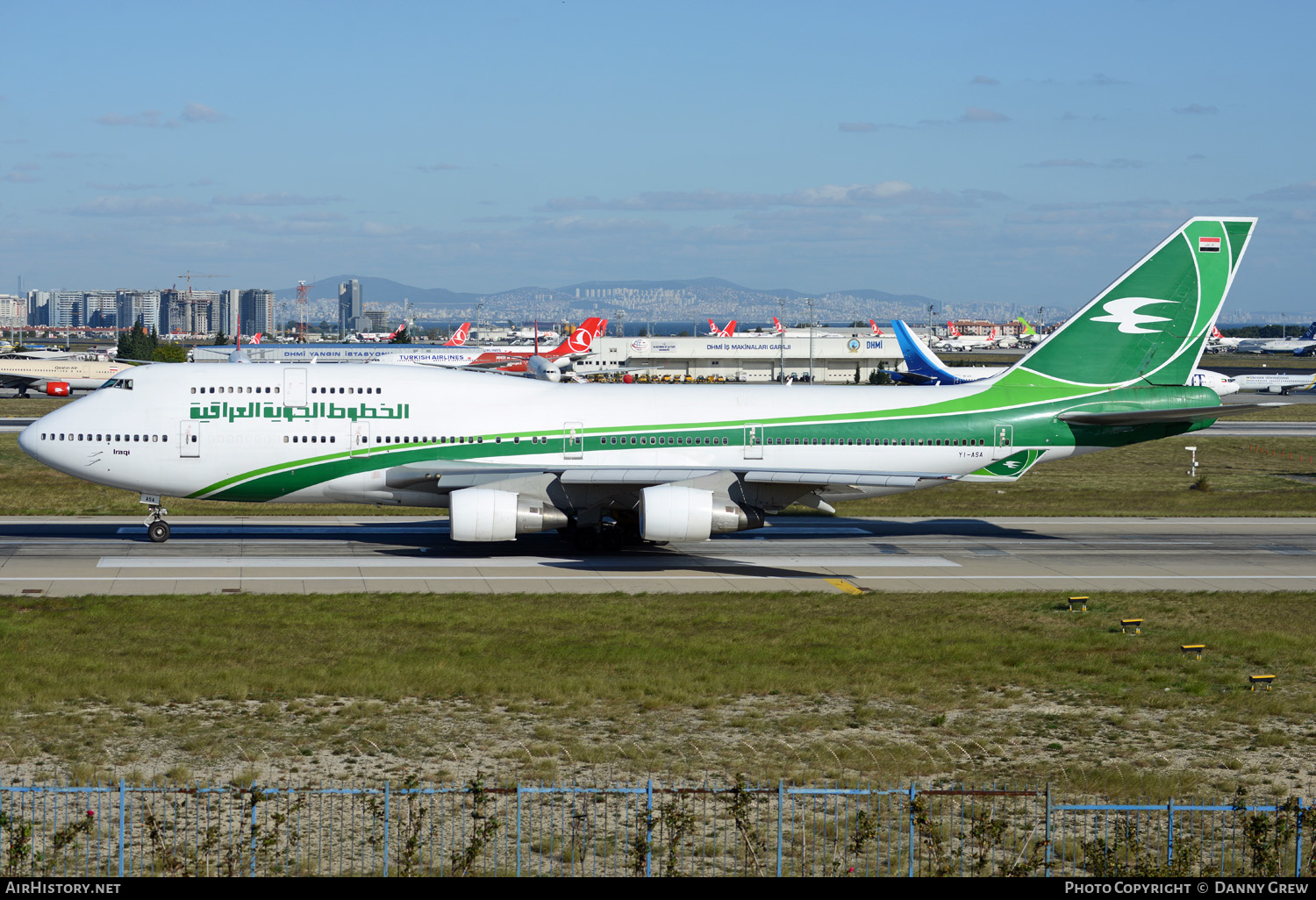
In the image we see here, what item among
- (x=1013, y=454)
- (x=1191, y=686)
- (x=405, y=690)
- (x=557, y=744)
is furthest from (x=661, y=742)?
(x=1013, y=454)

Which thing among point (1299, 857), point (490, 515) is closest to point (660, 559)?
point (490, 515)

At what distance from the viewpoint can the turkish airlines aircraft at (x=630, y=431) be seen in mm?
35688

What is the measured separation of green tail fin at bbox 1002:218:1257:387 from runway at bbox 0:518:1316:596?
591 centimetres

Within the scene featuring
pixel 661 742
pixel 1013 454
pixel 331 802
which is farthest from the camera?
pixel 1013 454

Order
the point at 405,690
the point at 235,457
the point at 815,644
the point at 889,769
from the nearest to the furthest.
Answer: the point at 889,769, the point at 405,690, the point at 815,644, the point at 235,457

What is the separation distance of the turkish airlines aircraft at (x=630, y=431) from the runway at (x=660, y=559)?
1.58 meters

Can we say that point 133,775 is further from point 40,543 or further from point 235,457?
point 40,543

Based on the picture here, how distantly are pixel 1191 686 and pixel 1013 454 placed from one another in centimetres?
1762

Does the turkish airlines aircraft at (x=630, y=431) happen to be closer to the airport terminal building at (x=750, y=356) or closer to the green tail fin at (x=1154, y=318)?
the green tail fin at (x=1154, y=318)

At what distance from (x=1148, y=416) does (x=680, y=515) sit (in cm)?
1572

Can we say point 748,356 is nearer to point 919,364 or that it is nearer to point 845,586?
point 919,364

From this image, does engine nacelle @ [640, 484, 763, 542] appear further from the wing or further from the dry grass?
the wing

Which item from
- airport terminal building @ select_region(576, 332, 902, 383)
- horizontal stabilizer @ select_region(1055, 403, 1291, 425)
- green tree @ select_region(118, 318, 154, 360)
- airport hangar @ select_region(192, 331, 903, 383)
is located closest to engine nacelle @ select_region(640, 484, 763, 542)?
horizontal stabilizer @ select_region(1055, 403, 1291, 425)

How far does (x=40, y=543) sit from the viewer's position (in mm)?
37562
